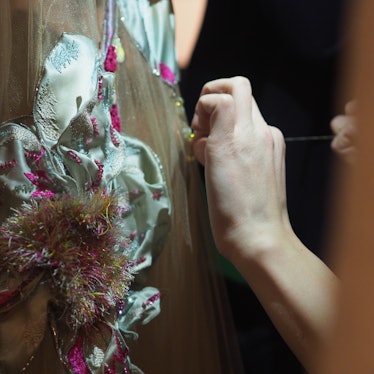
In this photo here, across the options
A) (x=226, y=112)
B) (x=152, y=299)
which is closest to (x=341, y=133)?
(x=226, y=112)

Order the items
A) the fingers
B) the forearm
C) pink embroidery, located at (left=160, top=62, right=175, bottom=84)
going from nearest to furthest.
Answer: the forearm < the fingers < pink embroidery, located at (left=160, top=62, right=175, bottom=84)

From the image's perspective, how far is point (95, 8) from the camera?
1.81 feet

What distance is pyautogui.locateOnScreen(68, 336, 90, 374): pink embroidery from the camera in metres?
0.46

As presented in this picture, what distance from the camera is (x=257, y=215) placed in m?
0.52

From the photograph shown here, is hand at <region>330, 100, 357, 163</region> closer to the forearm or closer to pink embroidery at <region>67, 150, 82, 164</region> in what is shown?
the forearm

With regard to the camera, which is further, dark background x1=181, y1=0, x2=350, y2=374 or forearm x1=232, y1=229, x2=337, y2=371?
dark background x1=181, y1=0, x2=350, y2=374

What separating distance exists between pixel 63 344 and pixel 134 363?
11 cm

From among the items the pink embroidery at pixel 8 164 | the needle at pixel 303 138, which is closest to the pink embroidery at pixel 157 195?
the pink embroidery at pixel 8 164

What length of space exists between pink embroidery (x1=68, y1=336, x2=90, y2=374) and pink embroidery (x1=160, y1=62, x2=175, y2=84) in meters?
0.30

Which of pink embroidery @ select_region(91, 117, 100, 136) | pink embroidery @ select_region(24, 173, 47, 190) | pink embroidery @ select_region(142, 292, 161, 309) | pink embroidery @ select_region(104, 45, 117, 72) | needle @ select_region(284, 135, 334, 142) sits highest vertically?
pink embroidery @ select_region(104, 45, 117, 72)

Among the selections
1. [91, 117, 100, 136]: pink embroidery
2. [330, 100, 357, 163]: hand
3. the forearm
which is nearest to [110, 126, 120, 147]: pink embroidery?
[91, 117, 100, 136]: pink embroidery

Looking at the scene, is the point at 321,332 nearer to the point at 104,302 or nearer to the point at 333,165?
the point at 104,302

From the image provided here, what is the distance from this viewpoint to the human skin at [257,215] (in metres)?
0.46

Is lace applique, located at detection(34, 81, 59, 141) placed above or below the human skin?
above
